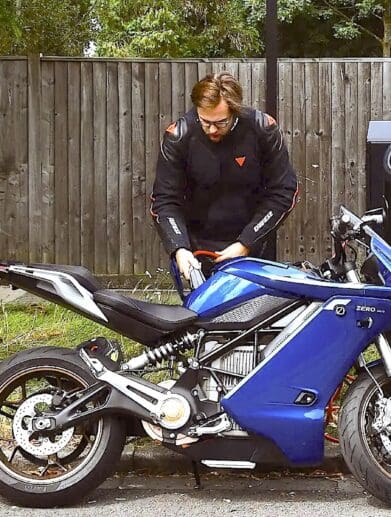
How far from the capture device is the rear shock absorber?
432 centimetres

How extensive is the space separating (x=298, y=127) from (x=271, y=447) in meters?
5.41

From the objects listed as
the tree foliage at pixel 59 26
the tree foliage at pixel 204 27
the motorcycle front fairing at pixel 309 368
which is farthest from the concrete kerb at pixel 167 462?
the tree foliage at pixel 204 27

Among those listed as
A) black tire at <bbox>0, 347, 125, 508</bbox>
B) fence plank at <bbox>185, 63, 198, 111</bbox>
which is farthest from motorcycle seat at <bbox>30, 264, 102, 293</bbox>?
fence plank at <bbox>185, 63, 198, 111</bbox>

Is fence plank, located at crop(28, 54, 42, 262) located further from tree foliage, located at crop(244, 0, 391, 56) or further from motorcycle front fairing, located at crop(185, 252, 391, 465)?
tree foliage, located at crop(244, 0, 391, 56)

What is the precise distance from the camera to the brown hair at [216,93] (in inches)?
183

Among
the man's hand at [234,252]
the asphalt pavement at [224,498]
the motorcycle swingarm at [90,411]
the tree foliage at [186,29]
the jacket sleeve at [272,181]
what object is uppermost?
the tree foliage at [186,29]

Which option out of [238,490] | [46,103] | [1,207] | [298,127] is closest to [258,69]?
[298,127]

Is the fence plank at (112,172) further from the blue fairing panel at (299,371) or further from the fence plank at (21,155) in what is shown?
the blue fairing panel at (299,371)

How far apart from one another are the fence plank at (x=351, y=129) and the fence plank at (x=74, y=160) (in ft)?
7.95

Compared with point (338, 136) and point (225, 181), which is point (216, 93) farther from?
point (338, 136)

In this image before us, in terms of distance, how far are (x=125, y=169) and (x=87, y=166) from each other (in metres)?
0.34

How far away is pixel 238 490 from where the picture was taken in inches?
181

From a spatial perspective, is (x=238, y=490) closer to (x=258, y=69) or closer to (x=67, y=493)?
(x=67, y=493)

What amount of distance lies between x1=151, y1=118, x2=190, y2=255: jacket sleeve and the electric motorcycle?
23.9 inches
